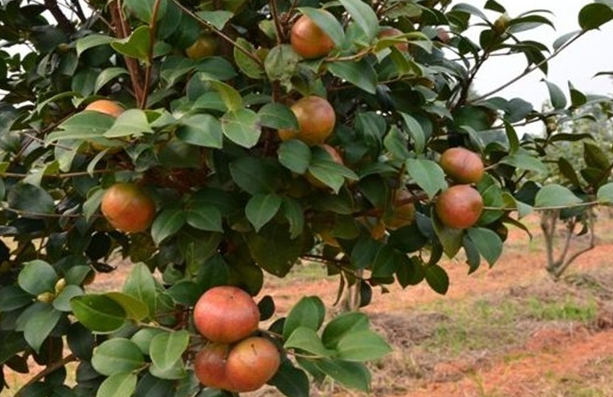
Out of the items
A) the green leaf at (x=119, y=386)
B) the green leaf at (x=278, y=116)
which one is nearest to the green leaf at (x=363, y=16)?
the green leaf at (x=278, y=116)

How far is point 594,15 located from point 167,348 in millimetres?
720

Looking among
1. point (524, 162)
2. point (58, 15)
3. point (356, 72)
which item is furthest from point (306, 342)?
point (58, 15)

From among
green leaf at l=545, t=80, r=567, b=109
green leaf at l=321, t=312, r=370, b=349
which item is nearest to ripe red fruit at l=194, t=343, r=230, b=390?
green leaf at l=321, t=312, r=370, b=349

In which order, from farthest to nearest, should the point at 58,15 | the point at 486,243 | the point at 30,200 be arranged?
1. the point at 58,15
2. the point at 30,200
3. the point at 486,243

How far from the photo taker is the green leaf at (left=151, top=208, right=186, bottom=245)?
766mm

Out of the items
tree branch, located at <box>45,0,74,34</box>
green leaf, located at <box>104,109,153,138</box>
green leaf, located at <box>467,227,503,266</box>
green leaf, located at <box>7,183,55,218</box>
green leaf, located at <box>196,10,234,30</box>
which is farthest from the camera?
tree branch, located at <box>45,0,74,34</box>

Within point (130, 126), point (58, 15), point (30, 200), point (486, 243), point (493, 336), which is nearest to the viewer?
point (130, 126)

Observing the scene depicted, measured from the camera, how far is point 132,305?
709 mm

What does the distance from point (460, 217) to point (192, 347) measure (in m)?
0.34

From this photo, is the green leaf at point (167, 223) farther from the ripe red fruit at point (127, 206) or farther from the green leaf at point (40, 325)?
the green leaf at point (40, 325)

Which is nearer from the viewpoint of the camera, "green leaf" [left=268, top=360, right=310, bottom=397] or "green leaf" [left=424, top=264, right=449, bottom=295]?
"green leaf" [left=268, top=360, right=310, bottom=397]

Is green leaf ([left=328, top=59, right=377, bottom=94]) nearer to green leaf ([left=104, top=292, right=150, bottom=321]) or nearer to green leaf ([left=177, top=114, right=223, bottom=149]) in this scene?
green leaf ([left=177, top=114, right=223, bottom=149])

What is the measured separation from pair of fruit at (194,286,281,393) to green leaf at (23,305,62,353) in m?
0.24

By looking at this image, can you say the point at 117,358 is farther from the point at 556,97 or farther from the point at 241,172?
the point at 556,97
